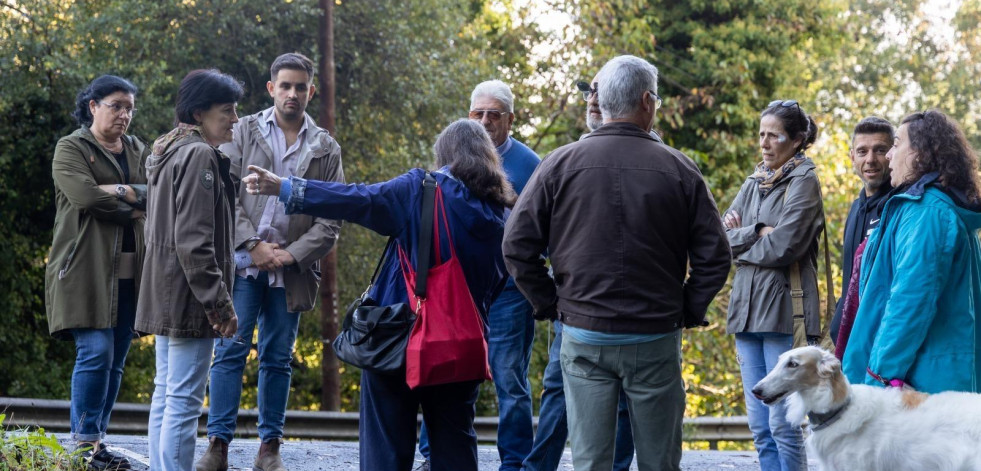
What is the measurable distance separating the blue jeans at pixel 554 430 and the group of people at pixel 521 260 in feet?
0.04

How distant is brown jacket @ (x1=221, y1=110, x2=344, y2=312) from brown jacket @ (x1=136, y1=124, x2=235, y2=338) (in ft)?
3.49

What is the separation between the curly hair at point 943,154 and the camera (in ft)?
16.1

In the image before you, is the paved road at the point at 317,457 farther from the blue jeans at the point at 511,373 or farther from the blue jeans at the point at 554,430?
the blue jeans at the point at 554,430

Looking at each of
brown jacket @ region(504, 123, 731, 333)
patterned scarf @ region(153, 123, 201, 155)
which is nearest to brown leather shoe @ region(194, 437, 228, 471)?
patterned scarf @ region(153, 123, 201, 155)

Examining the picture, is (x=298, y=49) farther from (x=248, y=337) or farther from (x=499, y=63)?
(x=248, y=337)

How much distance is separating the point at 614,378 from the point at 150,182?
2596mm

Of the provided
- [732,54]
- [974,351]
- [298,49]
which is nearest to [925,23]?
[732,54]

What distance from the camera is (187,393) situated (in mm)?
5297

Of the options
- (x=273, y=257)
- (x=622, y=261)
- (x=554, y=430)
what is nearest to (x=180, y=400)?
(x=273, y=257)

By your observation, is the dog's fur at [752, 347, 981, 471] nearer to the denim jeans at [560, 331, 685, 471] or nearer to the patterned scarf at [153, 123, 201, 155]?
the denim jeans at [560, 331, 685, 471]

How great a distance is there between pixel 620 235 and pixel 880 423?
1.49m

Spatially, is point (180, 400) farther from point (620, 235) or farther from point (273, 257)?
point (620, 235)

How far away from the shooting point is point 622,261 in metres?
4.38

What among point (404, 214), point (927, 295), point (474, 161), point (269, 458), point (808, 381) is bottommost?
point (269, 458)
